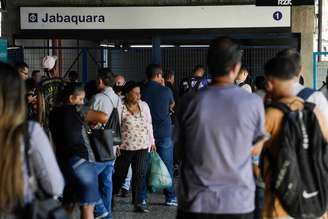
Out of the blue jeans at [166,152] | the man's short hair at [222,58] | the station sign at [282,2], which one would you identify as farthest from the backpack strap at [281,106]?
the station sign at [282,2]

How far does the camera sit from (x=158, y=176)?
944cm

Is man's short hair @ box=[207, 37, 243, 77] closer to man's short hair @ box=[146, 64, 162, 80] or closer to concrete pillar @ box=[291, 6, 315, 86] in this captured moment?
man's short hair @ box=[146, 64, 162, 80]

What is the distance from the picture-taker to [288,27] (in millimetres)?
15719

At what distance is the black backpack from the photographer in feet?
14.7

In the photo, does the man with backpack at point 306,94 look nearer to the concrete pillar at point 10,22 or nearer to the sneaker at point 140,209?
the sneaker at point 140,209

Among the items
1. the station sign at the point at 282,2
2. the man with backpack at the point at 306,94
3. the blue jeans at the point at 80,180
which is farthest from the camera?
the station sign at the point at 282,2

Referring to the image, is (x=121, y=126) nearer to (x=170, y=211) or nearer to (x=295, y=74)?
(x=170, y=211)

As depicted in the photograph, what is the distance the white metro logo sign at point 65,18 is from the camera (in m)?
15.9

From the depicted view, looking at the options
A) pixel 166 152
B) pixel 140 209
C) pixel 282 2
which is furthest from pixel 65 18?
pixel 140 209

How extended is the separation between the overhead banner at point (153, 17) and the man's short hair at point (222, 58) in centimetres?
1146

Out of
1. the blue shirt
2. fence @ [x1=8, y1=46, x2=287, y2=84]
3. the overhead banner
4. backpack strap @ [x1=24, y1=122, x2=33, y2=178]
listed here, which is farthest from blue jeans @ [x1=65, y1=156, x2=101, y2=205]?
the overhead banner

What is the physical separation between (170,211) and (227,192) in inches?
209

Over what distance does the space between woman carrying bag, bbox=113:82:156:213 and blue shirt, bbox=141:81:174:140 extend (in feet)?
1.44

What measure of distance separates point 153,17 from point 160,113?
633 cm
